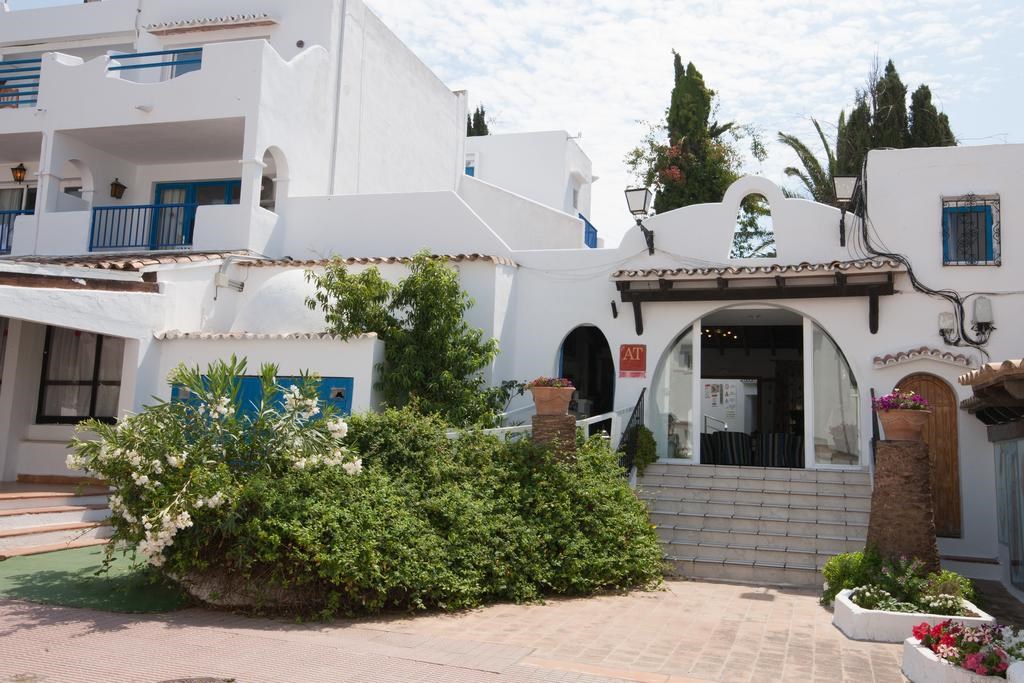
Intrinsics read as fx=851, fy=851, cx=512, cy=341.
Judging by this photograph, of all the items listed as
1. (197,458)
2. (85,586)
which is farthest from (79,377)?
(197,458)

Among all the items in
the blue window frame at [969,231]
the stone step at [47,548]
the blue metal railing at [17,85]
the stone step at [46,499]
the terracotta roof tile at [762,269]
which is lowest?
the stone step at [47,548]

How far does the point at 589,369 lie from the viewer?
62.6ft

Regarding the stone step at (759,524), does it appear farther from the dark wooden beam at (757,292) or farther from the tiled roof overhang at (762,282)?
the dark wooden beam at (757,292)

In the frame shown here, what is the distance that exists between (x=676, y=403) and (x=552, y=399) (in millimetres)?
4412

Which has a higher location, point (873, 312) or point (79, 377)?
point (873, 312)

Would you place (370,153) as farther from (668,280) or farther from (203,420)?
(203,420)

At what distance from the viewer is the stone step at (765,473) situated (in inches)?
514

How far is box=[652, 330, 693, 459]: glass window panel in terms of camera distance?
1466cm

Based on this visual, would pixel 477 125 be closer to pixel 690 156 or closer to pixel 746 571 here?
pixel 690 156

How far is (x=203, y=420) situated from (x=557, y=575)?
429 cm

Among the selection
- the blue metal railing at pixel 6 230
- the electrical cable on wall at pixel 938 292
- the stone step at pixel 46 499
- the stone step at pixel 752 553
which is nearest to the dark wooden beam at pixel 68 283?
the stone step at pixel 46 499

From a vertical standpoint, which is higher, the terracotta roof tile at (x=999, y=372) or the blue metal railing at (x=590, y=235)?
Answer: the blue metal railing at (x=590, y=235)

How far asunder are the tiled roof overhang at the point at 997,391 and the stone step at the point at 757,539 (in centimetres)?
258

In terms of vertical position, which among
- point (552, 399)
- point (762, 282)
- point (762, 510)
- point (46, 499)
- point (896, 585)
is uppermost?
point (762, 282)
